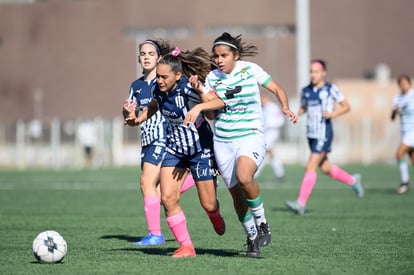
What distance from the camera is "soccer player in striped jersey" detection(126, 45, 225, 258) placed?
31.2 feet

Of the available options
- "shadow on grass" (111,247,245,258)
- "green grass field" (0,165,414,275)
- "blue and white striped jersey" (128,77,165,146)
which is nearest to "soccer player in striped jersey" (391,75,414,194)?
"green grass field" (0,165,414,275)

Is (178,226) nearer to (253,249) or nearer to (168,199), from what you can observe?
(168,199)

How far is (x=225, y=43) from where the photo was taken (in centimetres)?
971

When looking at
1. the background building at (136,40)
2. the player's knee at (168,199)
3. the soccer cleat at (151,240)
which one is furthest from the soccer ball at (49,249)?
the background building at (136,40)

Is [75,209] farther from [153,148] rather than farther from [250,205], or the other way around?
[250,205]

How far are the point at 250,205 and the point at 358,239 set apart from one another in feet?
7.35

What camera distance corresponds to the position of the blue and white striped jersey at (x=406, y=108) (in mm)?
20297

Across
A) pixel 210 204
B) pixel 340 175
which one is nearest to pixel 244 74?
pixel 210 204

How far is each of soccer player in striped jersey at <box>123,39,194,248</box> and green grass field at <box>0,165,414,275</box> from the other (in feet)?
1.13

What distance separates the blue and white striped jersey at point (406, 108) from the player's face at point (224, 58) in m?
11.2

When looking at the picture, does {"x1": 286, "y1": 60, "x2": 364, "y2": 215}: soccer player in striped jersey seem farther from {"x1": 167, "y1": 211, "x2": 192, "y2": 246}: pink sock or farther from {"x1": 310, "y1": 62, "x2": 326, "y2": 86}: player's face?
{"x1": 167, "y1": 211, "x2": 192, "y2": 246}: pink sock

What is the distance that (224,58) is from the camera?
381 inches

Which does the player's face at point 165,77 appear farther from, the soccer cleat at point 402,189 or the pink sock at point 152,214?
the soccer cleat at point 402,189

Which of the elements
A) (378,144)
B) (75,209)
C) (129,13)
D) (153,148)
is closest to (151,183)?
(153,148)
